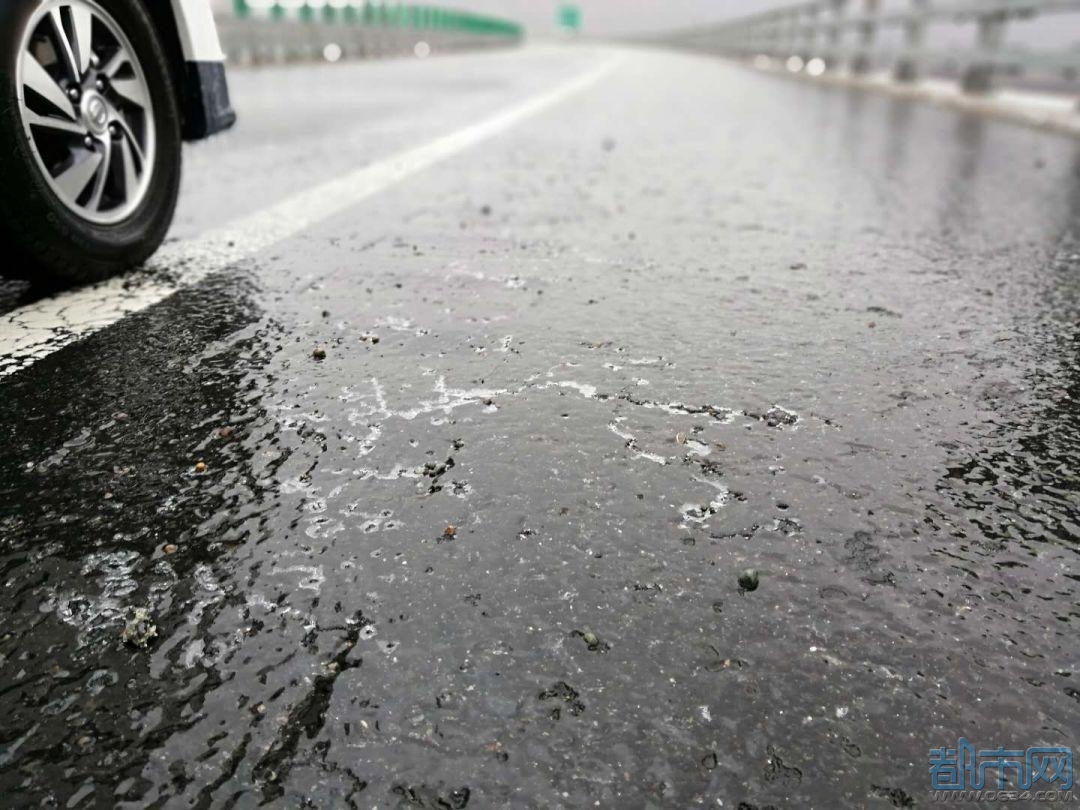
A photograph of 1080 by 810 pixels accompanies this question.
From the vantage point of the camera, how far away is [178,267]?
3.58m

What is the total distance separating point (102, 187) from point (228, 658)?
2.51 meters

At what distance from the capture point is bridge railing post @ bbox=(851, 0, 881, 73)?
52.6 feet

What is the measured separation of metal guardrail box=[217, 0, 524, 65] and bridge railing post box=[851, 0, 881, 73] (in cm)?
1300

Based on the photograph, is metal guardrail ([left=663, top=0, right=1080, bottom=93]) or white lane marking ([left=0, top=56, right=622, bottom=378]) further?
metal guardrail ([left=663, top=0, right=1080, bottom=93])

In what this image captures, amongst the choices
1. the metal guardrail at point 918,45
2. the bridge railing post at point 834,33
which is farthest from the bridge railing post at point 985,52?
the bridge railing post at point 834,33

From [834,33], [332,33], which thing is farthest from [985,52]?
[332,33]

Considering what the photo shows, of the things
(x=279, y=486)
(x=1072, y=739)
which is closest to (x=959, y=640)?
(x=1072, y=739)

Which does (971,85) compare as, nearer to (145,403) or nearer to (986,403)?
(986,403)

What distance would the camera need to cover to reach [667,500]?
1.86 m

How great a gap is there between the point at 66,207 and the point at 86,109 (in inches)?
15.3

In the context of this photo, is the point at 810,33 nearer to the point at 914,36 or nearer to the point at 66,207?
the point at 914,36

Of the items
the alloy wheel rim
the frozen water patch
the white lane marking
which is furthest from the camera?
the alloy wheel rim

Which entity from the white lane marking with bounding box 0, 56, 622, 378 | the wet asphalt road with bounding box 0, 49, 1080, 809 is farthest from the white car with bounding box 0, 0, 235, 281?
the wet asphalt road with bounding box 0, 49, 1080, 809

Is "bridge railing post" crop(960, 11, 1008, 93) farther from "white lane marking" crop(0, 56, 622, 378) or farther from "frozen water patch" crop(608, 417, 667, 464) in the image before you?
"frozen water patch" crop(608, 417, 667, 464)
